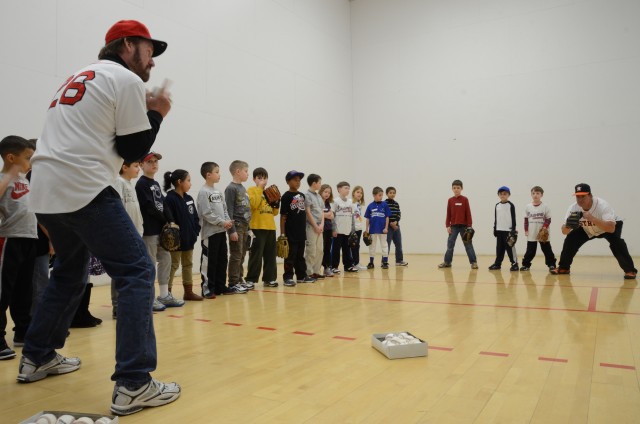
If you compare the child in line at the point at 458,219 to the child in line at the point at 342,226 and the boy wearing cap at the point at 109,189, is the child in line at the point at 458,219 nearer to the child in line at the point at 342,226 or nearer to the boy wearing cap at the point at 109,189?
the child in line at the point at 342,226

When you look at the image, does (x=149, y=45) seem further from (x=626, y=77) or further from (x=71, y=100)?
(x=626, y=77)

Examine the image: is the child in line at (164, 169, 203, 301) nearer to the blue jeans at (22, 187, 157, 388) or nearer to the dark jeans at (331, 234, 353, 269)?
the blue jeans at (22, 187, 157, 388)

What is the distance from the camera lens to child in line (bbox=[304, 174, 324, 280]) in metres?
6.48

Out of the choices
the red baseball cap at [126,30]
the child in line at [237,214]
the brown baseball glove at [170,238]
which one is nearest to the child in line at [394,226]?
the child in line at [237,214]

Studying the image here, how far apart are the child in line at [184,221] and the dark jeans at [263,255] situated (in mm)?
996

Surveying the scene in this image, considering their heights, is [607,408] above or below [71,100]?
below

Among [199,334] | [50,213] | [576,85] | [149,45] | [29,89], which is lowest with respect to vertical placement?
[199,334]

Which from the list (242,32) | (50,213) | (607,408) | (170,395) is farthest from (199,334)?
(242,32)

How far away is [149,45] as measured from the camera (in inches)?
85.1

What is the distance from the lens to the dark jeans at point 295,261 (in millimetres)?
6203

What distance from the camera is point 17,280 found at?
2984 millimetres

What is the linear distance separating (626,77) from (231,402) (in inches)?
440

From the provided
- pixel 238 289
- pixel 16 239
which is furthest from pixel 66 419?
pixel 238 289

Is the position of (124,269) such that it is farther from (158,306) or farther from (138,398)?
(158,306)
